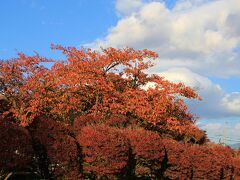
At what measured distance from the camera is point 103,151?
1645 centimetres

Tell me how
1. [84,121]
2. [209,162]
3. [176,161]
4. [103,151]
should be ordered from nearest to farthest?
[103,151] < [176,161] < [84,121] < [209,162]

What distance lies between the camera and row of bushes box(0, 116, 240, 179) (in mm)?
14570

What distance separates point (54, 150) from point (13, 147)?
1.88 metres

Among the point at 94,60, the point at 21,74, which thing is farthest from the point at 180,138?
the point at 21,74

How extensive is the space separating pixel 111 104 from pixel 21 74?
8256 millimetres

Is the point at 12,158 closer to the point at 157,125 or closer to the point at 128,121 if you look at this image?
the point at 128,121

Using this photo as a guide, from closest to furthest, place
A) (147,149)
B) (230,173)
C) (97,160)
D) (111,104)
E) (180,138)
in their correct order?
(97,160) → (147,149) → (230,173) → (111,104) → (180,138)

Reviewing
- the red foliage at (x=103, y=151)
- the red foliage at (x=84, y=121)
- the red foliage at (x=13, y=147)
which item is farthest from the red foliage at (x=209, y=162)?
the red foliage at (x=13, y=147)

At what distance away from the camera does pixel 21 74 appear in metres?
31.3

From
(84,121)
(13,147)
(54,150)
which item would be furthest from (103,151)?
(84,121)

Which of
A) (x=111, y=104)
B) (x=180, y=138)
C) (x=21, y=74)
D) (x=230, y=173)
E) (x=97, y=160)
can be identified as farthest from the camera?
(x=21, y=74)

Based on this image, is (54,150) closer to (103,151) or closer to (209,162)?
(103,151)

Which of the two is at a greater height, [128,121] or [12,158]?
[128,121]

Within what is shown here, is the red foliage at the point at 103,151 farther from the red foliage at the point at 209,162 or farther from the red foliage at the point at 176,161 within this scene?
the red foliage at the point at 209,162
